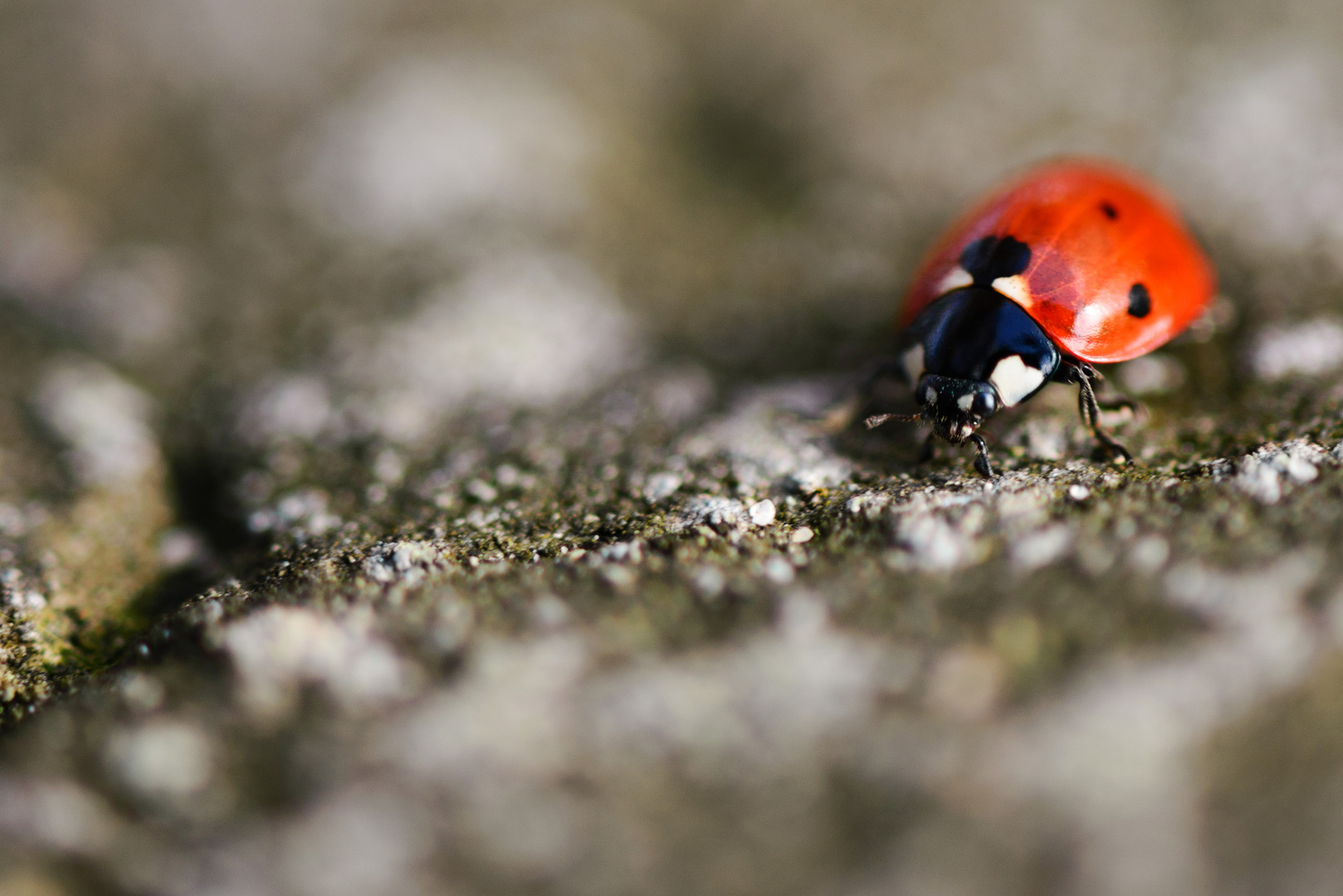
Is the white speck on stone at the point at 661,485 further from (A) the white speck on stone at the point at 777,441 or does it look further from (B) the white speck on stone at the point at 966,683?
(B) the white speck on stone at the point at 966,683

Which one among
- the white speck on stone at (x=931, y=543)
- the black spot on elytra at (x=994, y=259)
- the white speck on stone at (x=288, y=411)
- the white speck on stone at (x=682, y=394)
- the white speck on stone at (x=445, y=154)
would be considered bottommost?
the white speck on stone at (x=931, y=543)

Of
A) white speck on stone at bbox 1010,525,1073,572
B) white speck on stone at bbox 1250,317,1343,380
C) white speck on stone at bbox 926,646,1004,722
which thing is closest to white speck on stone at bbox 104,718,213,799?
white speck on stone at bbox 926,646,1004,722

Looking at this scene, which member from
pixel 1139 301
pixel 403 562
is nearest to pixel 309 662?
pixel 403 562

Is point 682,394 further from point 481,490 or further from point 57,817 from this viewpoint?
point 57,817

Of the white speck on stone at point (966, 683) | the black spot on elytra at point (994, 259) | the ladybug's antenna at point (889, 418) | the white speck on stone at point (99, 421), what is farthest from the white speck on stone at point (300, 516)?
the black spot on elytra at point (994, 259)

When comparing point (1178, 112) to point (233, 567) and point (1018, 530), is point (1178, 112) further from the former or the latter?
point (233, 567)

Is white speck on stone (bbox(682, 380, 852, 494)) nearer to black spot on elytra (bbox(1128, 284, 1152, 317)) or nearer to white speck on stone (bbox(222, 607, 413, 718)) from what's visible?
black spot on elytra (bbox(1128, 284, 1152, 317))

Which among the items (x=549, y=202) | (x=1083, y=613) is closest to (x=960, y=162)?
(x=549, y=202)
